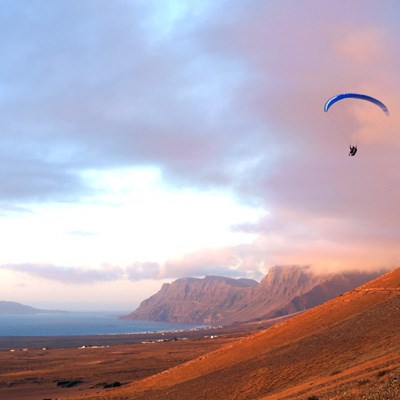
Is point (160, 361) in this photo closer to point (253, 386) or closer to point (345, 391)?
point (253, 386)

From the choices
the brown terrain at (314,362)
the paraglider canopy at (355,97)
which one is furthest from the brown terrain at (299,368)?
the paraglider canopy at (355,97)

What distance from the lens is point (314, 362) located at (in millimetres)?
39844

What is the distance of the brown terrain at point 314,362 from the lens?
2915cm

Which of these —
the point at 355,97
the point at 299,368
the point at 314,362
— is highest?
the point at 355,97

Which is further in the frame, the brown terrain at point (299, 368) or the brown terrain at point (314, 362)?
the brown terrain at point (299, 368)

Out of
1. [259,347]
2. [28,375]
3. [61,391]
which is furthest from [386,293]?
[28,375]

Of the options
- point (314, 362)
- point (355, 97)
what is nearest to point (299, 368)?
point (314, 362)

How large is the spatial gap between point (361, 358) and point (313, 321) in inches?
842

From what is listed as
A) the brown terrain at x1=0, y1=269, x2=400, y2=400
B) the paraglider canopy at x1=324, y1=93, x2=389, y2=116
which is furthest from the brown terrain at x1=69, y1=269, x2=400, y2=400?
the paraglider canopy at x1=324, y1=93, x2=389, y2=116

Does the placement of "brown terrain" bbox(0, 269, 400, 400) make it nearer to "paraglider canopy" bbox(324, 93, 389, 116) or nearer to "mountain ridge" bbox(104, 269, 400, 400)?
"mountain ridge" bbox(104, 269, 400, 400)

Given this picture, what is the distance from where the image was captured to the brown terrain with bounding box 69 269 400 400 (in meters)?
29.2

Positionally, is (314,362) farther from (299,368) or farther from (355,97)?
(355,97)

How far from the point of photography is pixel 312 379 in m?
34.9

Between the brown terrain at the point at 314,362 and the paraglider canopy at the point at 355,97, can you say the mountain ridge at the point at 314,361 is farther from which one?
the paraglider canopy at the point at 355,97
